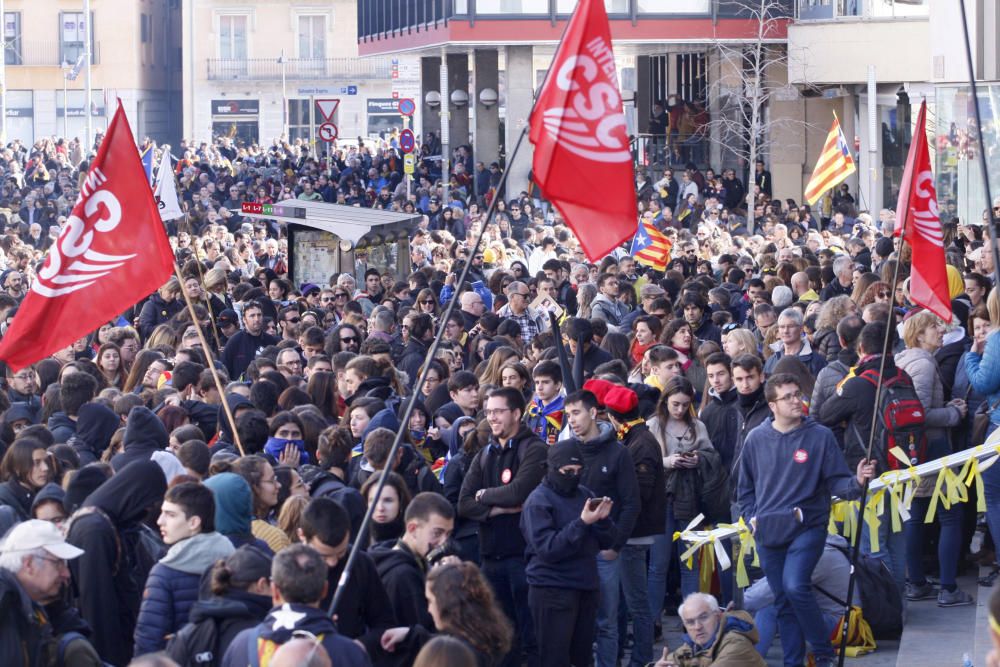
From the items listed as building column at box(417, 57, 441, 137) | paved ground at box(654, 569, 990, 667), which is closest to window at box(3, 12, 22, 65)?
building column at box(417, 57, 441, 137)

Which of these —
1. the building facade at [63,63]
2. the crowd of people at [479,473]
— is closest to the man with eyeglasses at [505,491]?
the crowd of people at [479,473]

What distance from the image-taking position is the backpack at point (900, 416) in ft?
33.7

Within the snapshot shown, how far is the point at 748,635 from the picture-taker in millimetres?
7953

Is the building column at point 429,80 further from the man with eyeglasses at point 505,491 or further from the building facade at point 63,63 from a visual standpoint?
the man with eyeglasses at point 505,491

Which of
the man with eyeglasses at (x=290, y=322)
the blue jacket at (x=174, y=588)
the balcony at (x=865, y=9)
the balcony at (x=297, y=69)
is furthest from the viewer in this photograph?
the balcony at (x=297, y=69)

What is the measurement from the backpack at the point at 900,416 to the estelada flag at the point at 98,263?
4456 millimetres

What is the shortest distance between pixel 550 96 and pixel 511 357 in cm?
339

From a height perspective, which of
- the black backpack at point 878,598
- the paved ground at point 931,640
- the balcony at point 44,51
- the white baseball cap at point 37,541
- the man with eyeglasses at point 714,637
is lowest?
the paved ground at point 931,640

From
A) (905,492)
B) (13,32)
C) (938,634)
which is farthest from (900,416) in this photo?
(13,32)

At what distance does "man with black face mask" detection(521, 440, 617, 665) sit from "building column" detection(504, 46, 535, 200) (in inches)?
1203

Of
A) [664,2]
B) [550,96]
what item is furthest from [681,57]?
[550,96]

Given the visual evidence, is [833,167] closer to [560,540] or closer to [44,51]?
[560,540]

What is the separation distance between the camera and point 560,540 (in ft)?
27.0

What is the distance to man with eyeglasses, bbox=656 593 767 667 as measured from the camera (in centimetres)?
784
